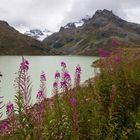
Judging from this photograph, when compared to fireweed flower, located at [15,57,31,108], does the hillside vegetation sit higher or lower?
lower

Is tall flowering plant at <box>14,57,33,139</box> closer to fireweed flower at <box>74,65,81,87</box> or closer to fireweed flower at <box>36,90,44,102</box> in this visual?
fireweed flower at <box>36,90,44,102</box>

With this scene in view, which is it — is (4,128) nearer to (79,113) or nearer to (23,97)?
(23,97)

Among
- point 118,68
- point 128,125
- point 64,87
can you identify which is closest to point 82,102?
point 64,87

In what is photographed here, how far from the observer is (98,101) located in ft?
30.0

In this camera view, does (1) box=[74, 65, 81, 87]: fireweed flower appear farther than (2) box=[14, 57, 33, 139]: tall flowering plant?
Yes

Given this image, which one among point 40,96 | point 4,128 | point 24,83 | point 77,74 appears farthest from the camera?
point 77,74

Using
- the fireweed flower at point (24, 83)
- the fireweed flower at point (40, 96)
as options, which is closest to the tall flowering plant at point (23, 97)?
the fireweed flower at point (24, 83)

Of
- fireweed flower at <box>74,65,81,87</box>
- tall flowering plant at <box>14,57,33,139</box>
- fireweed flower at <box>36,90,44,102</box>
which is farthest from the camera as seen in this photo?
fireweed flower at <box>74,65,81,87</box>

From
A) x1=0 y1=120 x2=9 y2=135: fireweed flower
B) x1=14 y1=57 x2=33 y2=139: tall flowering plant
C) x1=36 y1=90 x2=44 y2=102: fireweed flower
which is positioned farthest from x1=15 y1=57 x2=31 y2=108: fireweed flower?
x1=0 y1=120 x2=9 y2=135: fireweed flower

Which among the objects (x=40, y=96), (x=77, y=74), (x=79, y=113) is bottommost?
(x=79, y=113)

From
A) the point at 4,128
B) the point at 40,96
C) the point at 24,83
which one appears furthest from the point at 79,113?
the point at 4,128

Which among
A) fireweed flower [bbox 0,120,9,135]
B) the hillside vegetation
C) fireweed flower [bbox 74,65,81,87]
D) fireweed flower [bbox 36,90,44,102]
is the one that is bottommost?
fireweed flower [bbox 0,120,9,135]

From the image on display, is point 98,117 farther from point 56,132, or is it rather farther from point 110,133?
point 56,132

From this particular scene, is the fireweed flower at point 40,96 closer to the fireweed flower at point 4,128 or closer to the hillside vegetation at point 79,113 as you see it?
the hillside vegetation at point 79,113
